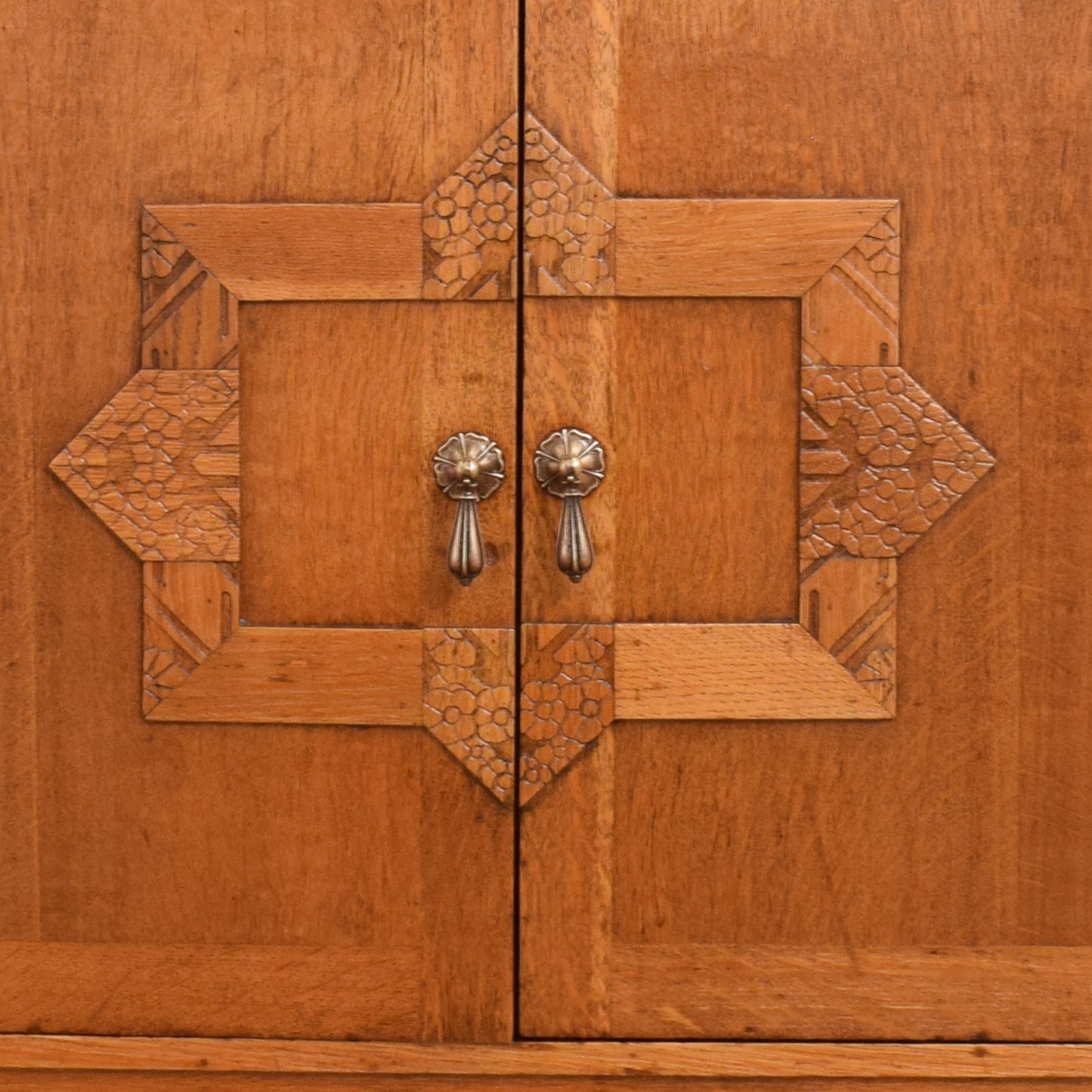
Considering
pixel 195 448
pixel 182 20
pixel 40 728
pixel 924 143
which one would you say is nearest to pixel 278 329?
pixel 195 448

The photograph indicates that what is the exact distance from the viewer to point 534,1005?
0.79 meters

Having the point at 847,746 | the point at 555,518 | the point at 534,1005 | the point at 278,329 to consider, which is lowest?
the point at 534,1005

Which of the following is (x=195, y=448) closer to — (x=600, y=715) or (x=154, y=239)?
(x=154, y=239)

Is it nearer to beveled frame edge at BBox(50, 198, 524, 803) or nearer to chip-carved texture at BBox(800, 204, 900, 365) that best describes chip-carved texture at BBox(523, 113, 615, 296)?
beveled frame edge at BBox(50, 198, 524, 803)

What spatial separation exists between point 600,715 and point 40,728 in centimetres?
40

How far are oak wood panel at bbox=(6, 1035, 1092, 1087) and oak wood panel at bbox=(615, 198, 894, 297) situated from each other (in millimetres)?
531

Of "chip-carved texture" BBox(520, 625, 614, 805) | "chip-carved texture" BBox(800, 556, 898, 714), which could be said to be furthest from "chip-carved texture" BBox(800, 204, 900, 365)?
"chip-carved texture" BBox(520, 625, 614, 805)

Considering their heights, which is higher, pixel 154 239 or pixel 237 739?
pixel 154 239

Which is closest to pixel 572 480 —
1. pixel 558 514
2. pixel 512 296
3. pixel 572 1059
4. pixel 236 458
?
pixel 558 514

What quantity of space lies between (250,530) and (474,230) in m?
0.26

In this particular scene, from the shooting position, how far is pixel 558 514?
2.55 ft

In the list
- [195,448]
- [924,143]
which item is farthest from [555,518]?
[924,143]

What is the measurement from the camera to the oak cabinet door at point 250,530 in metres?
0.78

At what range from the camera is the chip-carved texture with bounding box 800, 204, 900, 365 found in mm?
771
